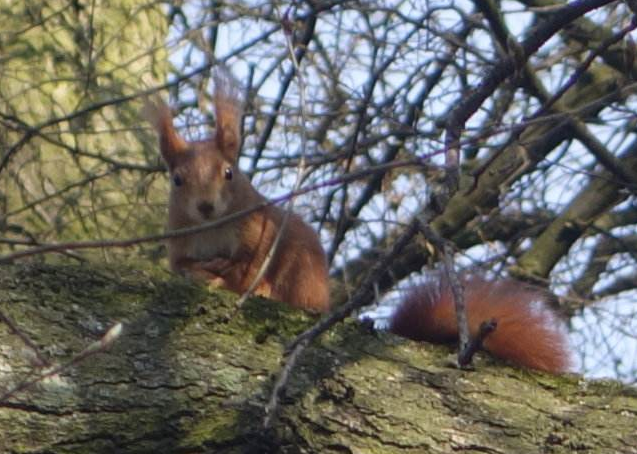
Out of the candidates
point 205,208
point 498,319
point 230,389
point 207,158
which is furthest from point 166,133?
point 230,389

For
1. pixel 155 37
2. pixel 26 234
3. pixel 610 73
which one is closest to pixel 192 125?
pixel 26 234

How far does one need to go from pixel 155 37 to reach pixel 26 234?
1196 mm

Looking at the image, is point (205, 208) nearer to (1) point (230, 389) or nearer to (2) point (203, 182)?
(2) point (203, 182)

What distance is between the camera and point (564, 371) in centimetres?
258

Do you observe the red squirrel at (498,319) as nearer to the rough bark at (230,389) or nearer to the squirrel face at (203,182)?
the rough bark at (230,389)

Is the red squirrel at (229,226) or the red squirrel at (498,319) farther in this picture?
the red squirrel at (229,226)

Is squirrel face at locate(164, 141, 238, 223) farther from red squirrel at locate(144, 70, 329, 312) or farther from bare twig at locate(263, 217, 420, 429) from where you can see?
bare twig at locate(263, 217, 420, 429)

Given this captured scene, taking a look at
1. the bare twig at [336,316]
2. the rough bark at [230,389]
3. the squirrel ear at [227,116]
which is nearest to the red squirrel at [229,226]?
the squirrel ear at [227,116]

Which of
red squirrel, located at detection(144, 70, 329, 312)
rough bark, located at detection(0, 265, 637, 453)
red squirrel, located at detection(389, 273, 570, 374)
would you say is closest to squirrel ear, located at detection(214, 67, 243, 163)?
red squirrel, located at detection(144, 70, 329, 312)

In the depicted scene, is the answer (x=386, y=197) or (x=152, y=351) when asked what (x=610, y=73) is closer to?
(x=386, y=197)

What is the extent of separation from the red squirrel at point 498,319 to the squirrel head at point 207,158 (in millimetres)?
721

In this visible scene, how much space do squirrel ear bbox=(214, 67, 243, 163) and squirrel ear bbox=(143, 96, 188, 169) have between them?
0.11 m

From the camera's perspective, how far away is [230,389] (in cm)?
219

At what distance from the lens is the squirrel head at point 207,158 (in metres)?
3.27
